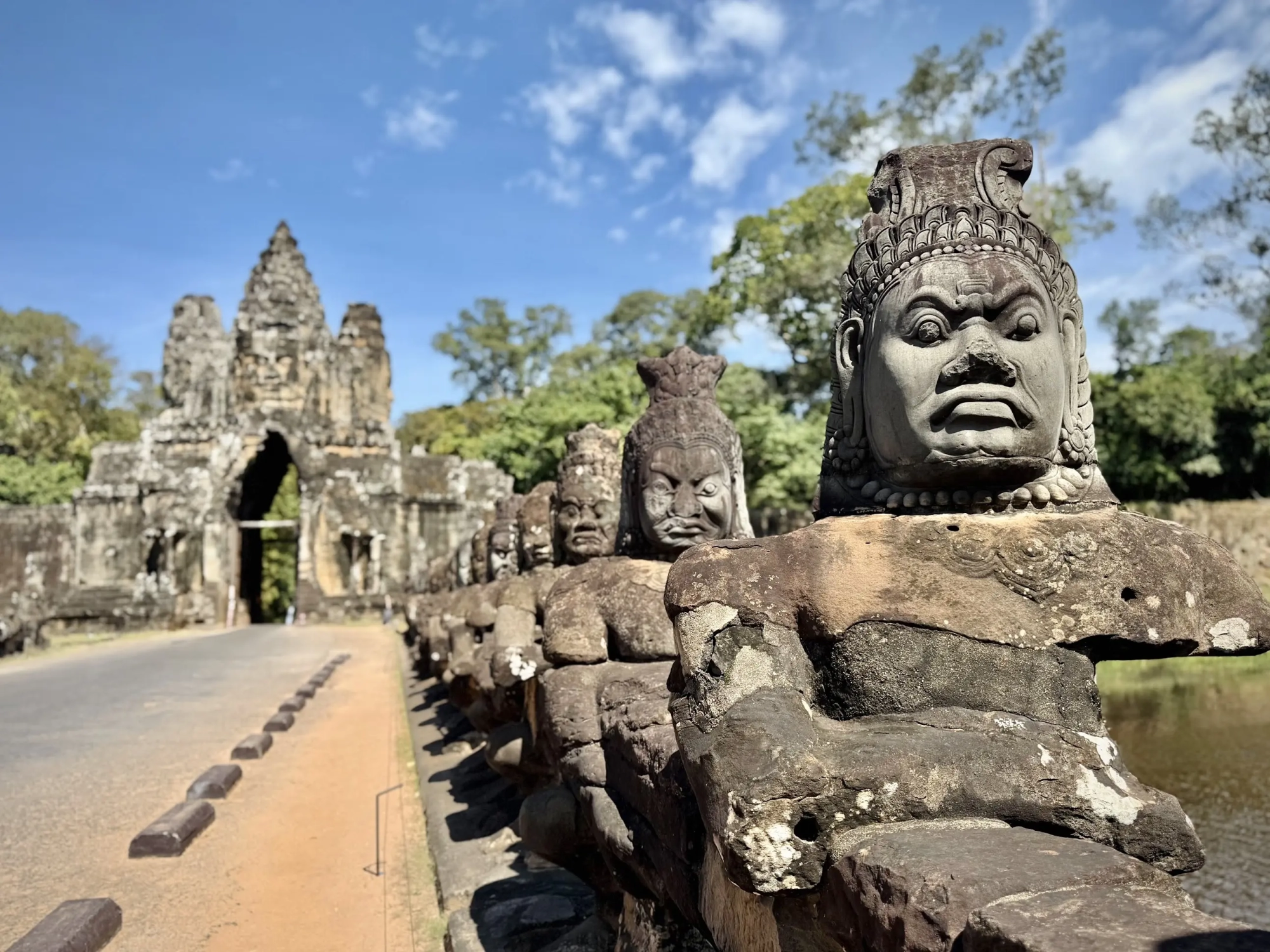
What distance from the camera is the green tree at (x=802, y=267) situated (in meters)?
22.4

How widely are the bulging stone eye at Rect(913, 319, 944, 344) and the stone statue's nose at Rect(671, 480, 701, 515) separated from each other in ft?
6.17

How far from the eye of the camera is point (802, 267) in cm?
2208

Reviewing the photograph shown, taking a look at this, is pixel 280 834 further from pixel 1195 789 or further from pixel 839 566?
pixel 1195 789

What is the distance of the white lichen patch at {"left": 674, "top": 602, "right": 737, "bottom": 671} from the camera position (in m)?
2.39

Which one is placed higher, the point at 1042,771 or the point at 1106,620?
the point at 1106,620

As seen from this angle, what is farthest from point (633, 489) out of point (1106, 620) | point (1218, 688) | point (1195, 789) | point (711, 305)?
point (711, 305)

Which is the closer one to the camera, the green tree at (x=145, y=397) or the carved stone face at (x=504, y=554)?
the carved stone face at (x=504, y=554)

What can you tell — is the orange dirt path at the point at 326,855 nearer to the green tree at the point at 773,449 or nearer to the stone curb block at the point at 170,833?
the stone curb block at the point at 170,833

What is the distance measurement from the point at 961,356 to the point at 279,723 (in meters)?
8.53

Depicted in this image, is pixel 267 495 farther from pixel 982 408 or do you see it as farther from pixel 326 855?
pixel 982 408

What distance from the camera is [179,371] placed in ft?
123

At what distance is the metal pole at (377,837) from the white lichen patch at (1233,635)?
441 centimetres

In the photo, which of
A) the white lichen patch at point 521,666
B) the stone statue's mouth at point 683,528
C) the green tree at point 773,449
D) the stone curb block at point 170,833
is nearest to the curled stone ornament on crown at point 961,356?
the stone statue's mouth at point 683,528

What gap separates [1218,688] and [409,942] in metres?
10.3
